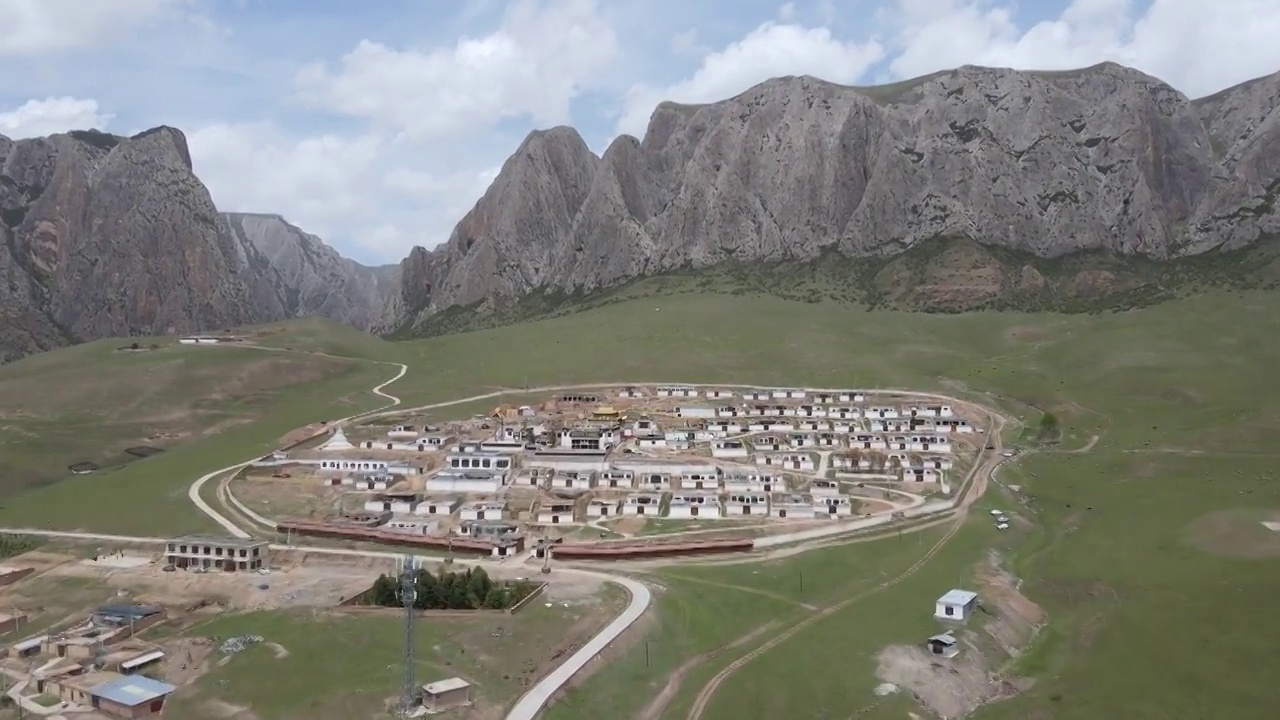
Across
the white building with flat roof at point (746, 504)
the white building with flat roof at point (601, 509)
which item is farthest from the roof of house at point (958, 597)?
the white building with flat roof at point (601, 509)

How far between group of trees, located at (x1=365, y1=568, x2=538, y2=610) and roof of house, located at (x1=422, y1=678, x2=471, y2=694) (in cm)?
970

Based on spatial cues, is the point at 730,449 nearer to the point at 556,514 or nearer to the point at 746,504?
the point at 746,504

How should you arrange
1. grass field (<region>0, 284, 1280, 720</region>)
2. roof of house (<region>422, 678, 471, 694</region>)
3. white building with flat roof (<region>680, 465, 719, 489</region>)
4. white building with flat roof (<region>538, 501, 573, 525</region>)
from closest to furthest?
1. roof of house (<region>422, 678, 471, 694</region>)
2. grass field (<region>0, 284, 1280, 720</region>)
3. white building with flat roof (<region>538, 501, 573, 525</region>)
4. white building with flat roof (<region>680, 465, 719, 489</region>)

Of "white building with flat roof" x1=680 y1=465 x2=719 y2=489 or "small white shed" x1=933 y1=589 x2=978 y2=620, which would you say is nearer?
"small white shed" x1=933 y1=589 x2=978 y2=620

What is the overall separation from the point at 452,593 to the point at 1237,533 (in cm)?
5087

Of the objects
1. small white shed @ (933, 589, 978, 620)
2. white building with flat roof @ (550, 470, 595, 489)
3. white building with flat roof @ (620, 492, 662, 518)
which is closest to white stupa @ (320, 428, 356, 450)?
white building with flat roof @ (550, 470, 595, 489)

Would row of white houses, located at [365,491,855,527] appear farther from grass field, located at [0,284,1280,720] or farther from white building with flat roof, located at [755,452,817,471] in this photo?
white building with flat roof, located at [755,452,817,471]

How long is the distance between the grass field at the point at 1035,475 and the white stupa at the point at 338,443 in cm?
968

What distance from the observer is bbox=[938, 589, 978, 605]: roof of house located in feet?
180

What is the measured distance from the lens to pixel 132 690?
43.6 metres

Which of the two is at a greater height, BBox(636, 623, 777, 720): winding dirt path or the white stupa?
the white stupa

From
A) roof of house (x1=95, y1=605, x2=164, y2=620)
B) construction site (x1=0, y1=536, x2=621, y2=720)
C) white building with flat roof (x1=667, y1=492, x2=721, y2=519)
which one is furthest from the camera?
white building with flat roof (x1=667, y1=492, x2=721, y2=519)

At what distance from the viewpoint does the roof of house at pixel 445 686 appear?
4286 centimetres

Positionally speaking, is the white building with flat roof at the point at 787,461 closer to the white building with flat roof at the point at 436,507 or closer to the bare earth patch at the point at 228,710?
the white building with flat roof at the point at 436,507
